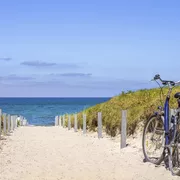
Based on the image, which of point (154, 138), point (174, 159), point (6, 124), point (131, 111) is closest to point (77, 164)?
point (154, 138)

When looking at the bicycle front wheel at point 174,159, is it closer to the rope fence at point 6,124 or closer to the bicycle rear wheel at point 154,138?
the bicycle rear wheel at point 154,138

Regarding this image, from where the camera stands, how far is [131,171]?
31.9 ft

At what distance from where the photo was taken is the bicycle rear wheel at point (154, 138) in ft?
31.9

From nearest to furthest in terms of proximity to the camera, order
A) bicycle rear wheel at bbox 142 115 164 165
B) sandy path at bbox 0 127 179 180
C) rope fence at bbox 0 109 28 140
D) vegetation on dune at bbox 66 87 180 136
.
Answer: sandy path at bbox 0 127 179 180
bicycle rear wheel at bbox 142 115 164 165
vegetation on dune at bbox 66 87 180 136
rope fence at bbox 0 109 28 140

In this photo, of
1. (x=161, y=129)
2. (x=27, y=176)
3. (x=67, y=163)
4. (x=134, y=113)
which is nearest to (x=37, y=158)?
(x=67, y=163)

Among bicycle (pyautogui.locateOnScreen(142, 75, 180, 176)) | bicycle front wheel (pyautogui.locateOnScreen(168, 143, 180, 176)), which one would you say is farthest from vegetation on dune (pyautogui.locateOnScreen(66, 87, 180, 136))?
bicycle front wheel (pyautogui.locateOnScreen(168, 143, 180, 176))

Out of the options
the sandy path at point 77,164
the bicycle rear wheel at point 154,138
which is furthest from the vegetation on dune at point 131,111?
the bicycle rear wheel at point 154,138

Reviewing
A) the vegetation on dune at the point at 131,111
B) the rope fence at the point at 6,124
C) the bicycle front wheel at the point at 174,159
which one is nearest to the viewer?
the bicycle front wheel at the point at 174,159

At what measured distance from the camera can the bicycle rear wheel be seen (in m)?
9.71

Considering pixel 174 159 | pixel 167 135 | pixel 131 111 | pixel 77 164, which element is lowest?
pixel 77 164

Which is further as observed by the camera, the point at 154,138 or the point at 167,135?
the point at 154,138

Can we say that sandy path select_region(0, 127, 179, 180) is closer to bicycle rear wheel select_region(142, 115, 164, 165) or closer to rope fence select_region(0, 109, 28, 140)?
bicycle rear wheel select_region(142, 115, 164, 165)

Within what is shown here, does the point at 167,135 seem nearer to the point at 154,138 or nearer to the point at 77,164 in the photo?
the point at 154,138

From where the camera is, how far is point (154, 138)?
34.5 ft
